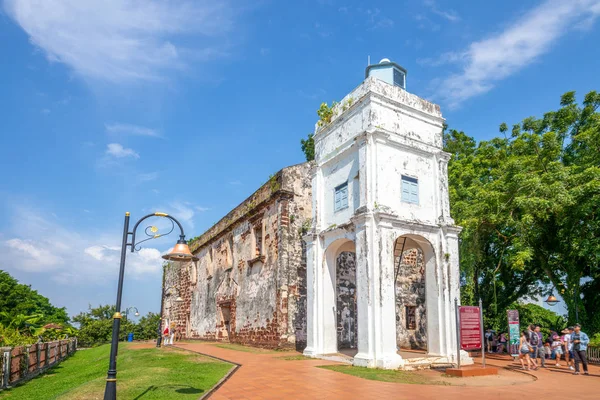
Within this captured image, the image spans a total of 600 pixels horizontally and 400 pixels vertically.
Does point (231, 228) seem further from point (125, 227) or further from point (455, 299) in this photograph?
point (125, 227)

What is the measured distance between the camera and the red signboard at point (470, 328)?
10.7 meters

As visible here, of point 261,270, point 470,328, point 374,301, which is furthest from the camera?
point 261,270

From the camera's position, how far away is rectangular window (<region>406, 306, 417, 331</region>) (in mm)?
17906

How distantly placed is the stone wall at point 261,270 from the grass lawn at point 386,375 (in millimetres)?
4942

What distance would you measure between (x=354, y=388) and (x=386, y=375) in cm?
188

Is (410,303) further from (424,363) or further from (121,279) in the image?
(121,279)

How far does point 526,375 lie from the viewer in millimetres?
10594

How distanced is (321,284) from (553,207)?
25.0 feet

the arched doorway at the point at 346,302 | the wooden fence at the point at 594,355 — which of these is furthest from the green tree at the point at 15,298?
the wooden fence at the point at 594,355

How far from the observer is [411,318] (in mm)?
18047

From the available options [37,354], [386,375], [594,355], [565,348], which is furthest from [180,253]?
[594,355]

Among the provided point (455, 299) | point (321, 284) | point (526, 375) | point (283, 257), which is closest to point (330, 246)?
point (321, 284)

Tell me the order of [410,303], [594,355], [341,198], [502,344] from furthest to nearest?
[410,303] → [502,344] → [594,355] → [341,198]

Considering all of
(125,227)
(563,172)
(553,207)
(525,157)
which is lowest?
(125,227)
